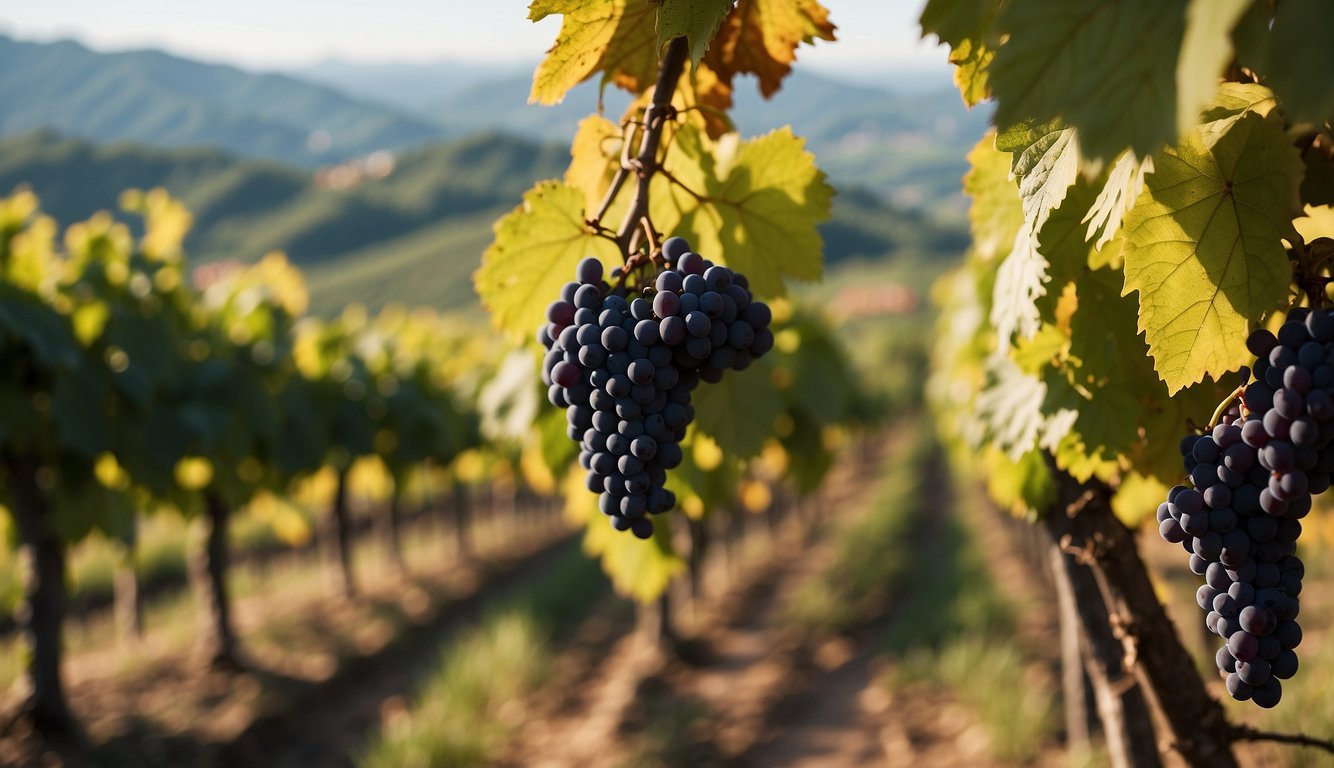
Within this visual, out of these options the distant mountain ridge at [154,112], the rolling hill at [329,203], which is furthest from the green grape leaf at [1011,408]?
the distant mountain ridge at [154,112]

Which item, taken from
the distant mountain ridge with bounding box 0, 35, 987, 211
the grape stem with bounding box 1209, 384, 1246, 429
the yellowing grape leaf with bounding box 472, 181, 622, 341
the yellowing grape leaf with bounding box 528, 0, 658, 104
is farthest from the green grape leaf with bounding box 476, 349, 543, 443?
the distant mountain ridge with bounding box 0, 35, 987, 211

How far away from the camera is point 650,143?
1416 mm

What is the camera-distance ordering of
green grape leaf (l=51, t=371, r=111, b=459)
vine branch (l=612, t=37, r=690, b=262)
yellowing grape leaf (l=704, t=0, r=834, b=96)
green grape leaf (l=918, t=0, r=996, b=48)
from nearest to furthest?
1. green grape leaf (l=918, t=0, r=996, b=48)
2. vine branch (l=612, t=37, r=690, b=262)
3. yellowing grape leaf (l=704, t=0, r=834, b=96)
4. green grape leaf (l=51, t=371, r=111, b=459)

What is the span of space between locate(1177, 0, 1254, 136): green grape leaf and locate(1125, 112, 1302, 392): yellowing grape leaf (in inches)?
18.5

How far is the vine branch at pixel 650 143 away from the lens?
1413 millimetres

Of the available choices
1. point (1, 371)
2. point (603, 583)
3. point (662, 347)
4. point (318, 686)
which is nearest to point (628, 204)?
point (662, 347)

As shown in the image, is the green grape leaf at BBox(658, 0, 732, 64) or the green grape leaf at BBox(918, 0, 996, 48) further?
the green grape leaf at BBox(658, 0, 732, 64)

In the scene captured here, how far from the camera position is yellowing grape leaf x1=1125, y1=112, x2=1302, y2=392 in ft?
3.65

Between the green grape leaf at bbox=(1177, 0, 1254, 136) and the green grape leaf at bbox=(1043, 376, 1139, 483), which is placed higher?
the green grape leaf at bbox=(1177, 0, 1254, 136)

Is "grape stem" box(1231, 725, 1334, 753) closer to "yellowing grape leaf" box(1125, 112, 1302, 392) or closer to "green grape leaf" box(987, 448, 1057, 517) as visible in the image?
"green grape leaf" box(987, 448, 1057, 517)

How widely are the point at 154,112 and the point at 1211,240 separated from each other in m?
189

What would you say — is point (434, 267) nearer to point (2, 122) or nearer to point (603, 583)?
point (603, 583)

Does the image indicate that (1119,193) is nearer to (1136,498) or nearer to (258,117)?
(1136,498)

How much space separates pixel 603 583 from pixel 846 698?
5301 mm
